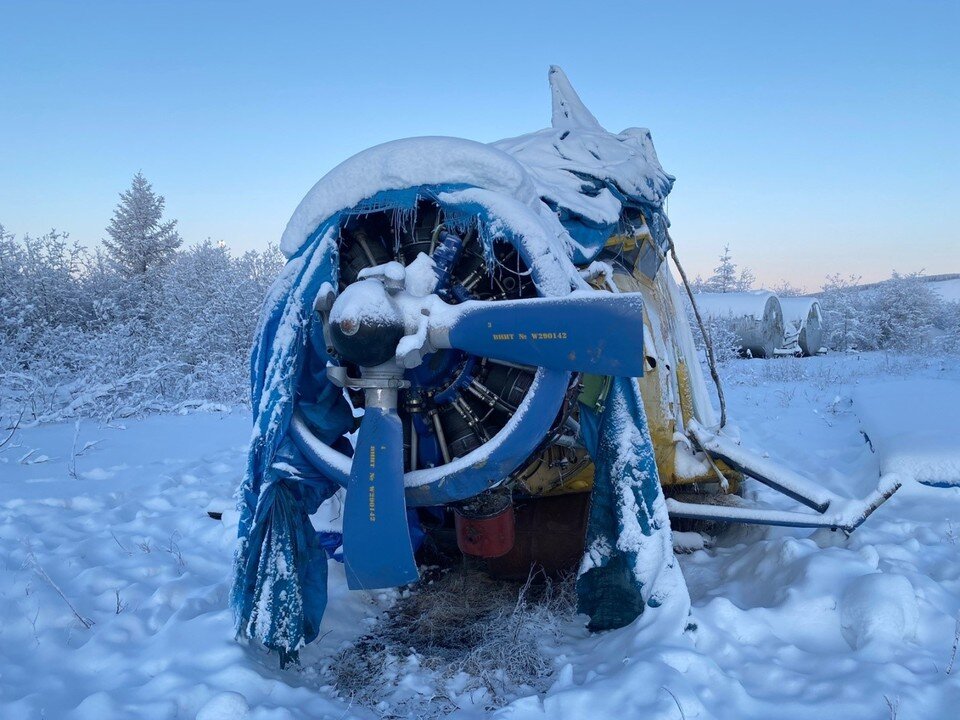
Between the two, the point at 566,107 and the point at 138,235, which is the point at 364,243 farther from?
the point at 138,235

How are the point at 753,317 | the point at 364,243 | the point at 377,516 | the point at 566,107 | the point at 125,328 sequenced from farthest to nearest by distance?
1. the point at 753,317
2. the point at 125,328
3. the point at 566,107
4. the point at 364,243
5. the point at 377,516

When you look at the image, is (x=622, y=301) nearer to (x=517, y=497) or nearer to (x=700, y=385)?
(x=517, y=497)

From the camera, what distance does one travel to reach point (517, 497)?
3.68 metres

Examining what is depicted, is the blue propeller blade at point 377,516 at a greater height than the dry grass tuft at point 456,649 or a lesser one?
greater

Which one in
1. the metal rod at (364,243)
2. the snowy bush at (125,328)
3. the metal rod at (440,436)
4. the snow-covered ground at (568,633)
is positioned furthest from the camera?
the snowy bush at (125,328)

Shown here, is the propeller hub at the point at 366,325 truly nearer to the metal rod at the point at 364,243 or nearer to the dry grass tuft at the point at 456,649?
the metal rod at the point at 364,243

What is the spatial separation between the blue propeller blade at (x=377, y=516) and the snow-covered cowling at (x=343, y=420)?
0.13 meters

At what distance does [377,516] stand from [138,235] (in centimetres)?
3539

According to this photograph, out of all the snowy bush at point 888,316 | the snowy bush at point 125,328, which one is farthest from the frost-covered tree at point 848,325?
the snowy bush at point 125,328

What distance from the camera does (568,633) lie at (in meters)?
2.86

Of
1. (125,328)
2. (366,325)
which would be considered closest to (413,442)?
(366,325)

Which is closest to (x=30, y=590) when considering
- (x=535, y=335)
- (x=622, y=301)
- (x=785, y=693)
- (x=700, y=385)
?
(x=535, y=335)

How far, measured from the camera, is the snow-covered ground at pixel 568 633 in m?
2.02

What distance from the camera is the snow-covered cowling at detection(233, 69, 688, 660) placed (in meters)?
2.52
